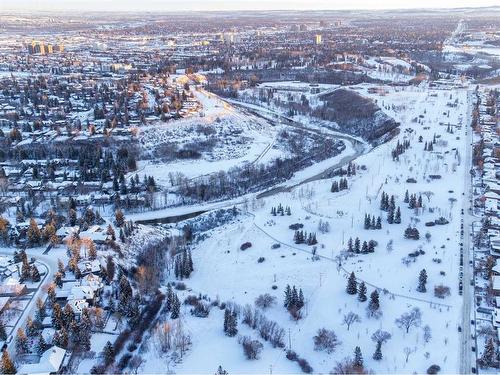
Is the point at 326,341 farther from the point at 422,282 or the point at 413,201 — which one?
the point at 413,201

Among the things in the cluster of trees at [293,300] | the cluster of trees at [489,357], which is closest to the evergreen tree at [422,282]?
the cluster of trees at [489,357]

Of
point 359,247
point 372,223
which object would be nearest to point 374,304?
Result: point 359,247

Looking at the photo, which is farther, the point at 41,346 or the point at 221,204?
the point at 221,204

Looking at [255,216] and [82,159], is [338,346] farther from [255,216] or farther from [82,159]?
[82,159]

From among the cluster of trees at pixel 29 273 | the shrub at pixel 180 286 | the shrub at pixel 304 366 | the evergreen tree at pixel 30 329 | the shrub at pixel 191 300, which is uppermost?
the cluster of trees at pixel 29 273

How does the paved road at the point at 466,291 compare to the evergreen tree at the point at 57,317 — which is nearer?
the paved road at the point at 466,291

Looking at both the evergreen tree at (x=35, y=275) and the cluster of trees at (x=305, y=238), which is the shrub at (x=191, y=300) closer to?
the evergreen tree at (x=35, y=275)

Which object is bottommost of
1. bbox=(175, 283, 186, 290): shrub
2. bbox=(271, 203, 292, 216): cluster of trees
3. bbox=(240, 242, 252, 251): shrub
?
bbox=(175, 283, 186, 290): shrub

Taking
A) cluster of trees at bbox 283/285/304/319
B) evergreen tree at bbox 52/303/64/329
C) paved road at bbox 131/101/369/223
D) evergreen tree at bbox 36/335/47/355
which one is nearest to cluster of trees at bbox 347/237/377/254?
cluster of trees at bbox 283/285/304/319

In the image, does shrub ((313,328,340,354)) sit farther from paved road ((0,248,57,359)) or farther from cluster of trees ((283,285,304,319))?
paved road ((0,248,57,359))
